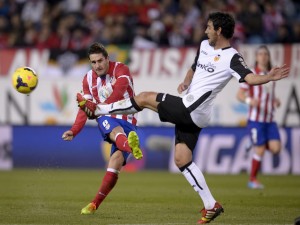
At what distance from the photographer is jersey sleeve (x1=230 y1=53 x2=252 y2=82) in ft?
29.1

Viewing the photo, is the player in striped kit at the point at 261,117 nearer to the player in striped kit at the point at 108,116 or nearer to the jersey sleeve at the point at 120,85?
the player in striped kit at the point at 108,116

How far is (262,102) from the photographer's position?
1541 centimetres

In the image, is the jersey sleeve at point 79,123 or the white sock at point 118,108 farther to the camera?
the jersey sleeve at point 79,123

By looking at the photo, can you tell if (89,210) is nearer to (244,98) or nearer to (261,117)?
(244,98)

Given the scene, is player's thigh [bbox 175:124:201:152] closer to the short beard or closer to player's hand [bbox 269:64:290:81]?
the short beard

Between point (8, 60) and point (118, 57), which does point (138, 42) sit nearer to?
point (118, 57)

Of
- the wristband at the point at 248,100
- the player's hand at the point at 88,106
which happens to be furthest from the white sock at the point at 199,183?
the wristband at the point at 248,100

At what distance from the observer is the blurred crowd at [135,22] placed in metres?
20.4

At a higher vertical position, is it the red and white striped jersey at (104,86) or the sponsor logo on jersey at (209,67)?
the sponsor logo on jersey at (209,67)

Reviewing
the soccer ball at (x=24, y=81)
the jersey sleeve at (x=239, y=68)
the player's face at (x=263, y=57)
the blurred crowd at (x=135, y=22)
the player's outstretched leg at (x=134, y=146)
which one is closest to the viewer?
the jersey sleeve at (x=239, y=68)

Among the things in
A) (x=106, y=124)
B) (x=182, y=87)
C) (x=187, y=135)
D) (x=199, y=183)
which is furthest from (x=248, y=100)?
(x=199, y=183)

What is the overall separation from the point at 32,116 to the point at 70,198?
9.11 meters

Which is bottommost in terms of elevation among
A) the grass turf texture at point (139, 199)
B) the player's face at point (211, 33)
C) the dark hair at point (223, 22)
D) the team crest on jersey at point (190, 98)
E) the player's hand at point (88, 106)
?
the grass turf texture at point (139, 199)

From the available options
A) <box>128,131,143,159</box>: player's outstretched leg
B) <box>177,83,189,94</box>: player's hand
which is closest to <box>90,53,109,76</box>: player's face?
<box>177,83,189,94</box>: player's hand
